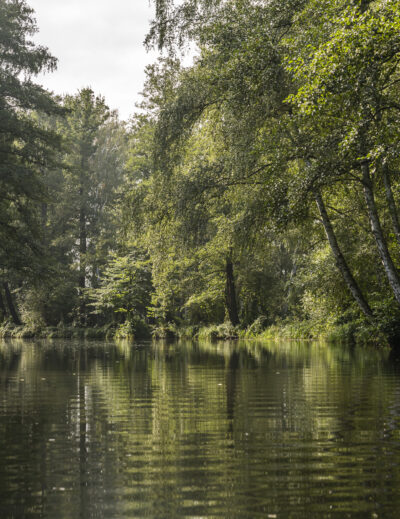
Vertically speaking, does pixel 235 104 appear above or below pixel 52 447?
above

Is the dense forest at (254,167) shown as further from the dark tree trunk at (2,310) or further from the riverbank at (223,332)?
the dark tree trunk at (2,310)

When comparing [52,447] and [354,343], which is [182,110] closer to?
[354,343]


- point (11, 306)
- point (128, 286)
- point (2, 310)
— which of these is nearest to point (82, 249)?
point (11, 306)

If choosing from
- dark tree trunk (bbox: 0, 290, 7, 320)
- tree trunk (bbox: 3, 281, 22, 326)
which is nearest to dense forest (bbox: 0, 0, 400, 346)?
tree trunk (bbox: 3, 281, 22, 326)

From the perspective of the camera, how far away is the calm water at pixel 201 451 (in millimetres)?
3090

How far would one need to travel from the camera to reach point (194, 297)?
1363 inches

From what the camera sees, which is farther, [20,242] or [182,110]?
[20,242]

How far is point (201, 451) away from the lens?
436cm

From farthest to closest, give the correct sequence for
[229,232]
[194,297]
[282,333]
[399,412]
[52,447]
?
[194,297]
[282,333]
[229,232]
[399,412]
[52,447]

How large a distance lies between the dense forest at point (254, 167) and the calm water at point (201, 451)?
535cm

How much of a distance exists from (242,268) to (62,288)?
55.5ft

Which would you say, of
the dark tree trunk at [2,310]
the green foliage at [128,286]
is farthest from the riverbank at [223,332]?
the dark tree trunk at [2,310]

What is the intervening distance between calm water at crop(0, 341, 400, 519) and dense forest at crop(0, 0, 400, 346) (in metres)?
5.35

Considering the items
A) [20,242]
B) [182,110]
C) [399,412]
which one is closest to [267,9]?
[182,110]
